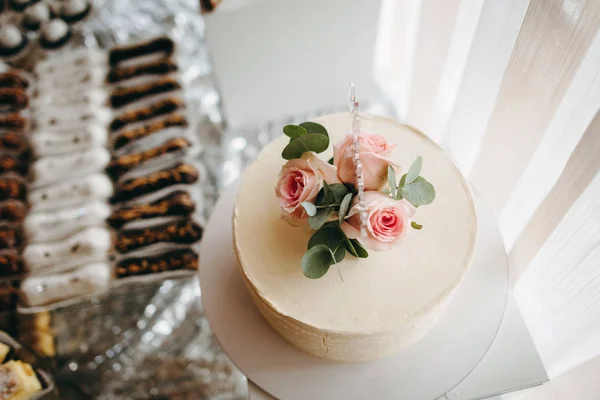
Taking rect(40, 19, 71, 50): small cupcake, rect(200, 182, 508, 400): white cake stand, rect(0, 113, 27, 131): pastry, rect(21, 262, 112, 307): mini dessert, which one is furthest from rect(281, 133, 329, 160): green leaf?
rect(40, 19, 71, 50): small cupcake

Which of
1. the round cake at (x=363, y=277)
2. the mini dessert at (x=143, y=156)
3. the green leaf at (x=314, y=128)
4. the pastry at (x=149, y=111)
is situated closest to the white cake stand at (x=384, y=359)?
the round cake at (x=363, y=277)

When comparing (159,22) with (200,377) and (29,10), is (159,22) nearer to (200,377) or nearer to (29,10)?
(29,10)

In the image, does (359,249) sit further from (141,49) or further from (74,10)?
(74,10)

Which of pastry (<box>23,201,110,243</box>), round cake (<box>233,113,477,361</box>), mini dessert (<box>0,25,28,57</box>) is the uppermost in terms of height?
round cake (<box>233,113,477,361</box>)

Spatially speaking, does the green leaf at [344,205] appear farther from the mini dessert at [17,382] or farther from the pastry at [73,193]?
the pastry at [73,193]

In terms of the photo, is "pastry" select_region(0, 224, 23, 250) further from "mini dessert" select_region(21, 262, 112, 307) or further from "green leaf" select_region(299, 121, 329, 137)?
"green leaf" select_region(299, 121, 329, 137)

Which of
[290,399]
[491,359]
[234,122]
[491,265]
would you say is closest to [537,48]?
[491,265]

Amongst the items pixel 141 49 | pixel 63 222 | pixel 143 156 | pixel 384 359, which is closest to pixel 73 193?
pixel 63 222
